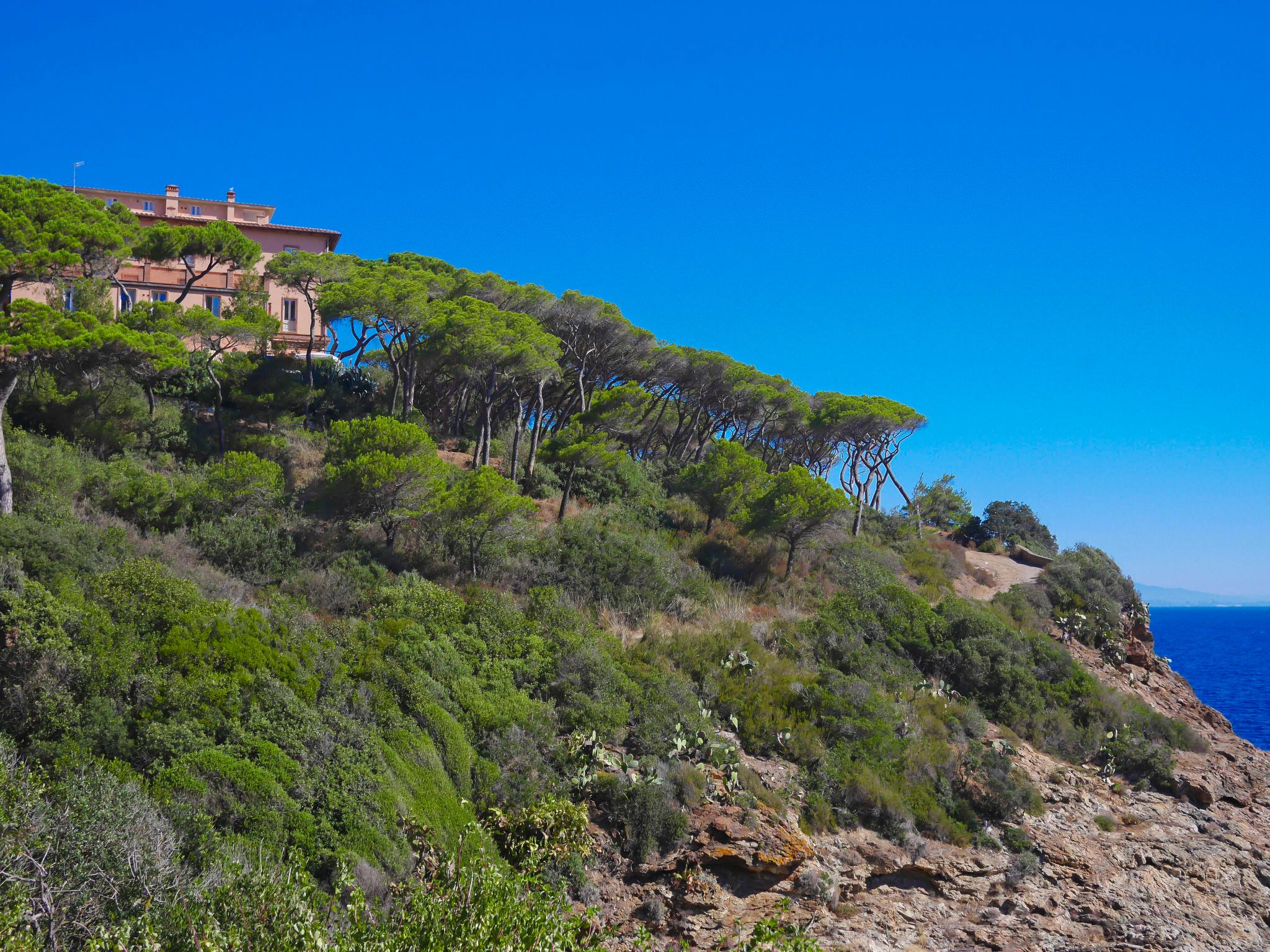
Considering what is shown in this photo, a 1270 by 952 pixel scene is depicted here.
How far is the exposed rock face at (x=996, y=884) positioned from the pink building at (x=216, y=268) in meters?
26.7

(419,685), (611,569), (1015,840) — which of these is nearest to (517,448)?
(611,569)

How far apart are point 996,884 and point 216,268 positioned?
125ft

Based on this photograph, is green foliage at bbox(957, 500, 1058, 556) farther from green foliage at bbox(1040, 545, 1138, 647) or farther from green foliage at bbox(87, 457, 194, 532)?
green foliage at bbox(87, 457, 194, 532)

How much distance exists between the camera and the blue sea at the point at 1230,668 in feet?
152

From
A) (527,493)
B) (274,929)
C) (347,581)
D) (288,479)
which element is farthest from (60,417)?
(274,929)

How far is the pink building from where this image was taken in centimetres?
3512

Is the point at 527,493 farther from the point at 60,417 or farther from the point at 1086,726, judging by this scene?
the point at 1086,726

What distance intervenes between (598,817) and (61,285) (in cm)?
2196

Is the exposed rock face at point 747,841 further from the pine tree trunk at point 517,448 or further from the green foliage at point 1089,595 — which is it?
the green foliage at point 1089,595

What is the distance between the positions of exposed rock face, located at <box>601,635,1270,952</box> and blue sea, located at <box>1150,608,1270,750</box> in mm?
24914

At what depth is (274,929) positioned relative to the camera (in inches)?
297

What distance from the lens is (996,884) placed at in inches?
698

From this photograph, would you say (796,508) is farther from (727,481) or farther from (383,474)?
(383,474)

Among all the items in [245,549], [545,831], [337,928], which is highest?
[245,549]
